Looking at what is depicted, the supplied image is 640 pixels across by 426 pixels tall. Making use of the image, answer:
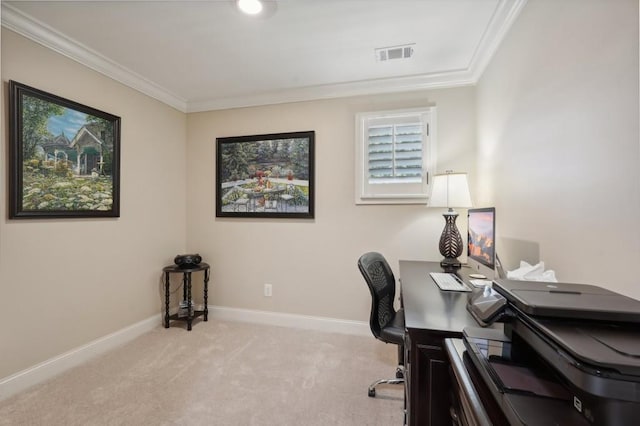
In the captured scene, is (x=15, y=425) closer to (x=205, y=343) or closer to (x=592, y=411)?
(x=205, y=343)

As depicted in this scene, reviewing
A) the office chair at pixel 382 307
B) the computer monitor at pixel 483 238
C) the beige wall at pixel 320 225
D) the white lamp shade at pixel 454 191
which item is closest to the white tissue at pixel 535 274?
the computer monitor at pixel 483 238

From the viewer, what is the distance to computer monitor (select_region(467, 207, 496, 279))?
157cm

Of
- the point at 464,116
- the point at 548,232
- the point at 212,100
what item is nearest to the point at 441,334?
the point at 548,232

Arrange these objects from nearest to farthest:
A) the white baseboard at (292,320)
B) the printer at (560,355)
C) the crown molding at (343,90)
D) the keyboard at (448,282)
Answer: the printer at (560,355), the keyboard at (448,282), the crown molding at (343,90), the white baseboard at (292,320)

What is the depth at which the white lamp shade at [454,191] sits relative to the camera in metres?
2.13

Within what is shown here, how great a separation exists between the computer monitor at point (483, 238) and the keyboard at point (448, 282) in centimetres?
18

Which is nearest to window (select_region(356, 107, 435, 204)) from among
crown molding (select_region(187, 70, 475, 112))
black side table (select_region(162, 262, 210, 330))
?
crown molding (select_region(187, 70, 475, 112))

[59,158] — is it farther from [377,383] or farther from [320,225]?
[377,383]

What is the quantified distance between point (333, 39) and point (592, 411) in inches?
90.8

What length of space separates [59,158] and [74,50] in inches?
33.4

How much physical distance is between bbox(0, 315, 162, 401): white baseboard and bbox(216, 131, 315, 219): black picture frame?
1.39m

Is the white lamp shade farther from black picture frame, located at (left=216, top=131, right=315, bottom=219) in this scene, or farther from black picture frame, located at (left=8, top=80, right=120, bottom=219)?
black picture frame, located at (left=8, top=80, right=120, bottom=219)

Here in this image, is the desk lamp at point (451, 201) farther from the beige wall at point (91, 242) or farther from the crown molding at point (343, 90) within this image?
the beige wall at point (91, 242)

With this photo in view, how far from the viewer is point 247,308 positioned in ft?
10.2
